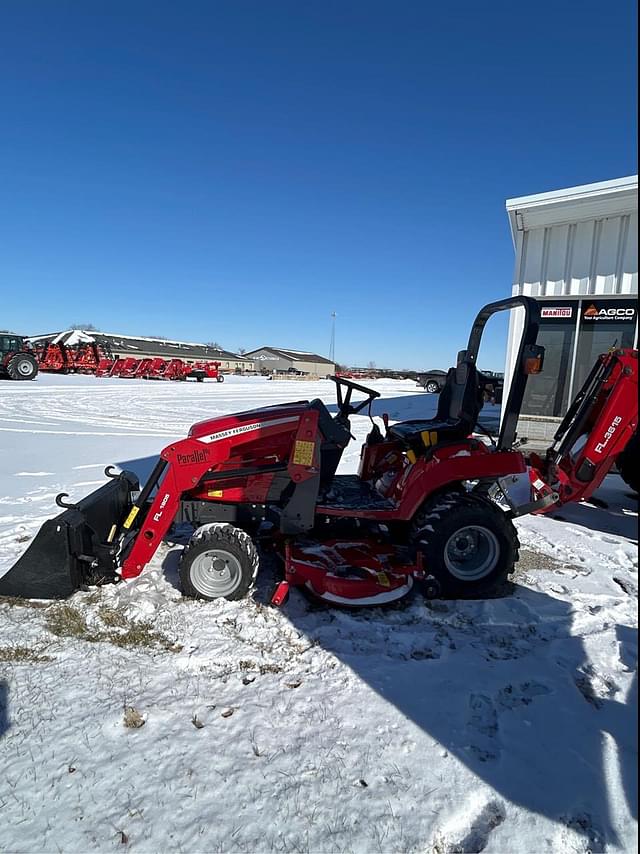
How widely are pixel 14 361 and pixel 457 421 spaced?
2304cm

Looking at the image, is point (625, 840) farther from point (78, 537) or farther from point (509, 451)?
point (78, 537)

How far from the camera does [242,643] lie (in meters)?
2.86

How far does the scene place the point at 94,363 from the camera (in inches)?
1141

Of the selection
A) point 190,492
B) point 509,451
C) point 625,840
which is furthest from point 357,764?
point 509,451

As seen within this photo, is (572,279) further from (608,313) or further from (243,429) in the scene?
(243,429)

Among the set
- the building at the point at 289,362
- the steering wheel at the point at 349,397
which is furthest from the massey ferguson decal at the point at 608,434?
the building at the point at 289,362

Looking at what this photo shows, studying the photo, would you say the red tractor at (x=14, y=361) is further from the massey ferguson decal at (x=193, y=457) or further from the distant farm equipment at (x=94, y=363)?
the massey ferguson decal at (x=193, y=457)

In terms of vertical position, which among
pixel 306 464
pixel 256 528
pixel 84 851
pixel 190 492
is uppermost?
pixel 306 464

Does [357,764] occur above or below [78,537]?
below

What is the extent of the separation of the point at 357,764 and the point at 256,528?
2.36 meters

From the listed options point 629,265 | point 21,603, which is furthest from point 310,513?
point 629,265

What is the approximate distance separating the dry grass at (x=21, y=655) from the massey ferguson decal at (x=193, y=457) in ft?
4.45

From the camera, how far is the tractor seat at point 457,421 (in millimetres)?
3867

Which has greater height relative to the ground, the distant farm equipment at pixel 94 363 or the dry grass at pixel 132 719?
the distant farm equipment at pixel 94 363
